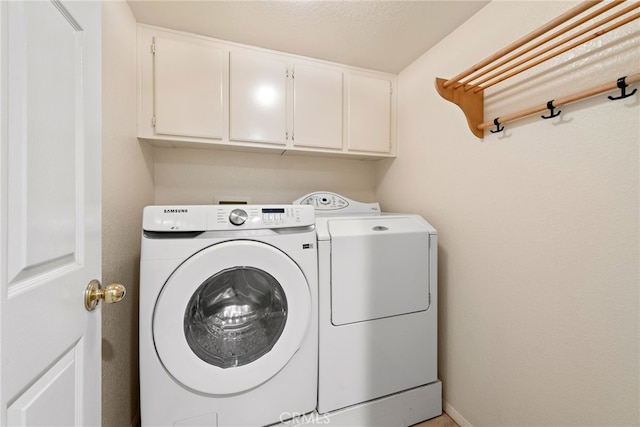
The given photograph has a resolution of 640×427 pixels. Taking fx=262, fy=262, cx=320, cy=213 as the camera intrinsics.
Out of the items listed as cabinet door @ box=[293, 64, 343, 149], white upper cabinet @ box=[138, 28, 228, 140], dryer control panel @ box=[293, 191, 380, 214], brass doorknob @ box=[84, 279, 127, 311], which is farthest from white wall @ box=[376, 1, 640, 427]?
brass doorknob @ box=[84, 279, 127, 311]

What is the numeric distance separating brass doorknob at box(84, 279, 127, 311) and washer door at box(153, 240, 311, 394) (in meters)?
0.39

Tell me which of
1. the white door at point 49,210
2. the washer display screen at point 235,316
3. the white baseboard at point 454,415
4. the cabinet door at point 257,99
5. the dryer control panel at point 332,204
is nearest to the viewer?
the white door at point 49,210

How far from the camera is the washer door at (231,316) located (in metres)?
1.06

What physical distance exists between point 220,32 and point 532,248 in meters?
2.00

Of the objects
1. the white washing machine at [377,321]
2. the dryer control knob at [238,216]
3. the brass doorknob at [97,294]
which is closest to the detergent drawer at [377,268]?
the white washing machine at [377,321]

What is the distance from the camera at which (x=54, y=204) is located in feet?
1.73

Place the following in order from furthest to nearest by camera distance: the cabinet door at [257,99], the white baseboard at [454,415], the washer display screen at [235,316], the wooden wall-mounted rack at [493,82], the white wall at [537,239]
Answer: the cabinet door at [257,99], the white baseboard at [454,415], the washer display screen at [235,316], the wooden wall-mounted rack at [493,82], the white wall at [537,239]

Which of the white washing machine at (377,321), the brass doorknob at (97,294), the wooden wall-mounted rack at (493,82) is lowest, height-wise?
Answer: the white washing machine at (377,321)

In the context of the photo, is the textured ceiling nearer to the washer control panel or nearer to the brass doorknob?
the washer control panel

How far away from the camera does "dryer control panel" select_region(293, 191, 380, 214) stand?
6.27 ft

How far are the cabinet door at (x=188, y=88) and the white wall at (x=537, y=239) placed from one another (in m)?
1.36

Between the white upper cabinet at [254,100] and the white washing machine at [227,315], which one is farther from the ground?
the white upper cabinet at [254,100]

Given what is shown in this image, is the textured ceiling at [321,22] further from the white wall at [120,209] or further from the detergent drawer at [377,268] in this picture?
the detergent drawer at [377,268]

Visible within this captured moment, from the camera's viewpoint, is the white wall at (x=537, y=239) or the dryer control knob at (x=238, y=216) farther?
the dryer control knob at (x=238, y=216)
